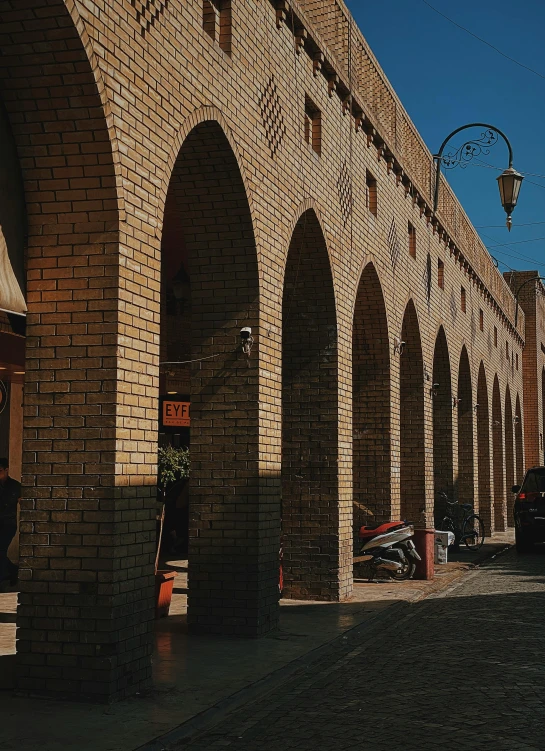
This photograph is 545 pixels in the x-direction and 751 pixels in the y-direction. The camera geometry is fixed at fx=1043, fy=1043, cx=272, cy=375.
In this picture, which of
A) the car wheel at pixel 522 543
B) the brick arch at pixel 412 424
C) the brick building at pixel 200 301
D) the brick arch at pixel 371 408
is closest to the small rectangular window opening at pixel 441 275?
the brick arch at pixel 412 424

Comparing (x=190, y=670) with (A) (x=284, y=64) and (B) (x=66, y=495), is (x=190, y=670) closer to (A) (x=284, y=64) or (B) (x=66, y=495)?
(B) (x=66, y=495)

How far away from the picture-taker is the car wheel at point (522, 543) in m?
21.9

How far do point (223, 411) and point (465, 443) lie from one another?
1639 cm

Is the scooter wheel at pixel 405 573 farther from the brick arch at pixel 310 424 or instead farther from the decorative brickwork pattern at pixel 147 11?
the decorative brickwork pattern at pixel 147 11

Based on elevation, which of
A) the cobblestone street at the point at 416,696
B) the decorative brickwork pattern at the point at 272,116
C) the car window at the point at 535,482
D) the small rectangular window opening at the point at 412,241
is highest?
the small rectangular window opening at the point at 412,241

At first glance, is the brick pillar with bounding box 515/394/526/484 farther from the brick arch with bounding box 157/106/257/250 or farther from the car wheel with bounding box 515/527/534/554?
the brick arch with bounding box 157/106/257/250

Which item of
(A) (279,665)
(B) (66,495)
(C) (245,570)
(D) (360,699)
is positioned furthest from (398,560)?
(B) (66,495)

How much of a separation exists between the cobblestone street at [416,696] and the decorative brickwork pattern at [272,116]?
5119mm

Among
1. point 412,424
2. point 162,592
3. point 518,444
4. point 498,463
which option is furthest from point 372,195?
point 518,444

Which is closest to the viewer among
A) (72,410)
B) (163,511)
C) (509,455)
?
(72,410)

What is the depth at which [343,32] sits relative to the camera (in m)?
14.1

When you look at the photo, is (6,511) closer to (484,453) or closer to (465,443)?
(465,443)

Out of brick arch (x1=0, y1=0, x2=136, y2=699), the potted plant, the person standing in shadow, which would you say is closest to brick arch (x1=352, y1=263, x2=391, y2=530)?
the potted plant

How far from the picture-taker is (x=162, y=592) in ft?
35.9
